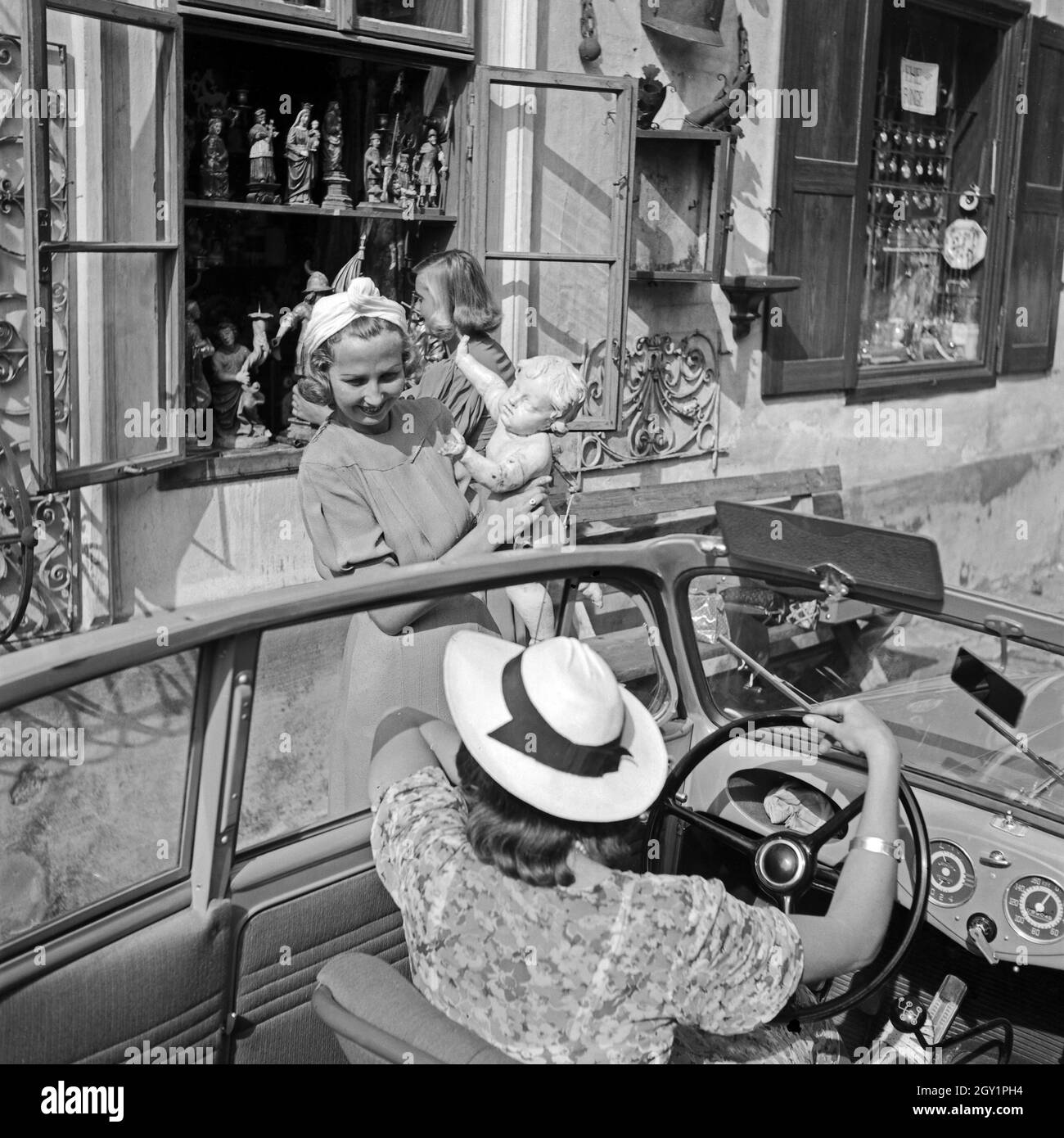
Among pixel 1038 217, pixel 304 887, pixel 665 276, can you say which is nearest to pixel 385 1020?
pixel 304 887

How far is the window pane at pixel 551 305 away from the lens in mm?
5809

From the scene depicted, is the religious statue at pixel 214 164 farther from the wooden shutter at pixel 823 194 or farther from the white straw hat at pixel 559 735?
the white straw hat at pixel 559 735

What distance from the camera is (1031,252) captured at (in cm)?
919

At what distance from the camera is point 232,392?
548 centimetres

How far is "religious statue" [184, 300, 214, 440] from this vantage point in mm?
5328

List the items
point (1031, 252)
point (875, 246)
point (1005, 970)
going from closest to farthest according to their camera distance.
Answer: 1. point (1005, 970)
2. point (875, 246)
3. point (1031, 252)

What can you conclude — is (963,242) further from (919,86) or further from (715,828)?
(715,828)

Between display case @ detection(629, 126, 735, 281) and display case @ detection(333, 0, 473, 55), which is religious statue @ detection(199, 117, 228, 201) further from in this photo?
display case @ detection(629, 126, 735, 281)

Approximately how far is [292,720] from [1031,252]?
21.2 feet

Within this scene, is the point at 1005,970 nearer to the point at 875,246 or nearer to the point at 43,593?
the point at 43,593

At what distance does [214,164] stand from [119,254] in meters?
1.01

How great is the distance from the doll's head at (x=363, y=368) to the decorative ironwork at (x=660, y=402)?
2.82 m
